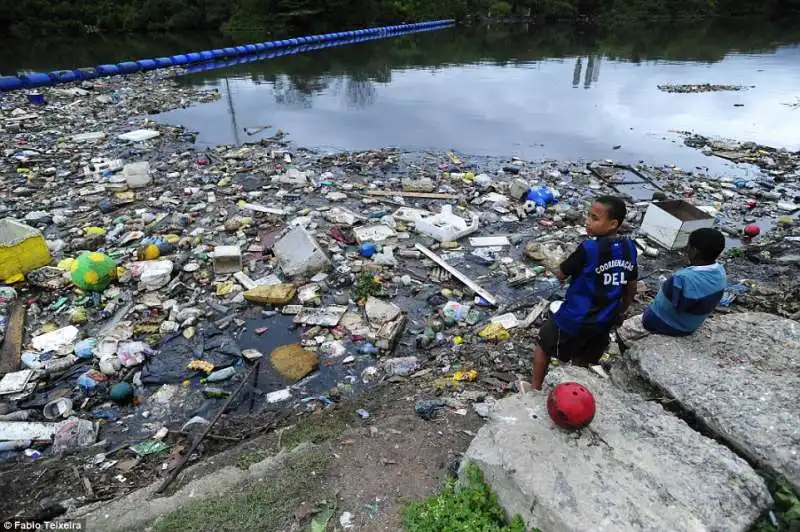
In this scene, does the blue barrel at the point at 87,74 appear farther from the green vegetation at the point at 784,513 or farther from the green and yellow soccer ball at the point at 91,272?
the green vegetation at the point at 784,513

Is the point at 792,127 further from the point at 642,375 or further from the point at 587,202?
the point at 642,375

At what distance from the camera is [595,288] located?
2.45 m

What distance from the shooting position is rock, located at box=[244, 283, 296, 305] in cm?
423

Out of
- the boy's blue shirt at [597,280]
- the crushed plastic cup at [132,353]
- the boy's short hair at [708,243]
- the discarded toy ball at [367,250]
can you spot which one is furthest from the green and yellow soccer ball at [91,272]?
the boy's short hair at [708,243]

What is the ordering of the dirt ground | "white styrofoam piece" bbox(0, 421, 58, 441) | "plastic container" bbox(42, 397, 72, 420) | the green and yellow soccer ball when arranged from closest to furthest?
the dirt ground, "white styrofoam piece" bbox(0, 421, 58, 441), "plastic container" bbox(42, 397, 72, 420), the green and yellow soccer ball

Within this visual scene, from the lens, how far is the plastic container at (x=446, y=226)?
17.5ft

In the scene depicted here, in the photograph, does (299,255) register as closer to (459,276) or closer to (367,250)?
(367,250)

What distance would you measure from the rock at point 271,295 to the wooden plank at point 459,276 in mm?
1557

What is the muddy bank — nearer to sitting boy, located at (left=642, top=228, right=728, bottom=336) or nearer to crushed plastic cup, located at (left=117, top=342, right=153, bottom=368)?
crushed plastic cup, located at (left=117, top=342, right=153, bottom=368)

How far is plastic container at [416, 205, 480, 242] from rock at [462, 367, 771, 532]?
317 cm

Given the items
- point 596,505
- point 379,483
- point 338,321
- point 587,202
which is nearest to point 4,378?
point 338,321

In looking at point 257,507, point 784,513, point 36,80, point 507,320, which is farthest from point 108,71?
point 784,513

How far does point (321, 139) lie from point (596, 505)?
8553 millimetres

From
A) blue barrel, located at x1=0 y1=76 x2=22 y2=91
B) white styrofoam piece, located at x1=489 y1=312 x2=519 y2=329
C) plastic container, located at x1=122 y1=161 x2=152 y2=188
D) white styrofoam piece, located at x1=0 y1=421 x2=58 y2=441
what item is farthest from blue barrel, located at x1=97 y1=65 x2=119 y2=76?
white styrofoam piece, located at x1=489 y1=312 x2=519 y2=329
